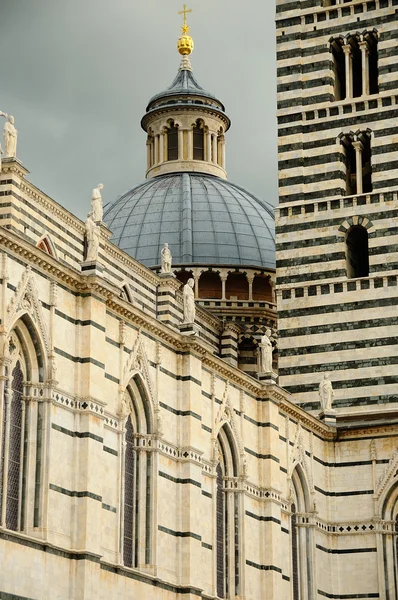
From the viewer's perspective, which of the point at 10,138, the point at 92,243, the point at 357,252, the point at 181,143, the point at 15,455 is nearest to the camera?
the point at 15,455

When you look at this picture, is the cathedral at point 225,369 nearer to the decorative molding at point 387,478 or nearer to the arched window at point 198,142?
the decorative molding at point 387,478

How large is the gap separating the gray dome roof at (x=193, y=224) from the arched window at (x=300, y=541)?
14.3m

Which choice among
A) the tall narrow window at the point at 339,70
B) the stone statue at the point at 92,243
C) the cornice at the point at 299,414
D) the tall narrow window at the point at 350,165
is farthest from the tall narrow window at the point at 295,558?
the tall narrow window at the point at 339,70

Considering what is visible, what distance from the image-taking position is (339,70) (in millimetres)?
39219

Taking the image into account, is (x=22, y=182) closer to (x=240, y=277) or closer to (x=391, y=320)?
(x=391, y=320)

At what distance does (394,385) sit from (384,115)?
7419mm

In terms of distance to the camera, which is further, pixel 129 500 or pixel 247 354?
pixel 247 354

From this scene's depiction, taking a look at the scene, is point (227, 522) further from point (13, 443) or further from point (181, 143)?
point (181, 143)

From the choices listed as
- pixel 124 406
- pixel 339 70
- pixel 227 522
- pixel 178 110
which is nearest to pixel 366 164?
pixel 339 70

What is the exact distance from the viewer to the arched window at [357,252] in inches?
1468

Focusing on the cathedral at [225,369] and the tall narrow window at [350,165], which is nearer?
the cathedral at [225,369]

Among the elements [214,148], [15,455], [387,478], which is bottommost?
[15,455]

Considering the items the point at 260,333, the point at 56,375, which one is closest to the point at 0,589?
the point at 56,375

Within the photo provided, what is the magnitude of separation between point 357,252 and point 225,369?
30.4 ft
